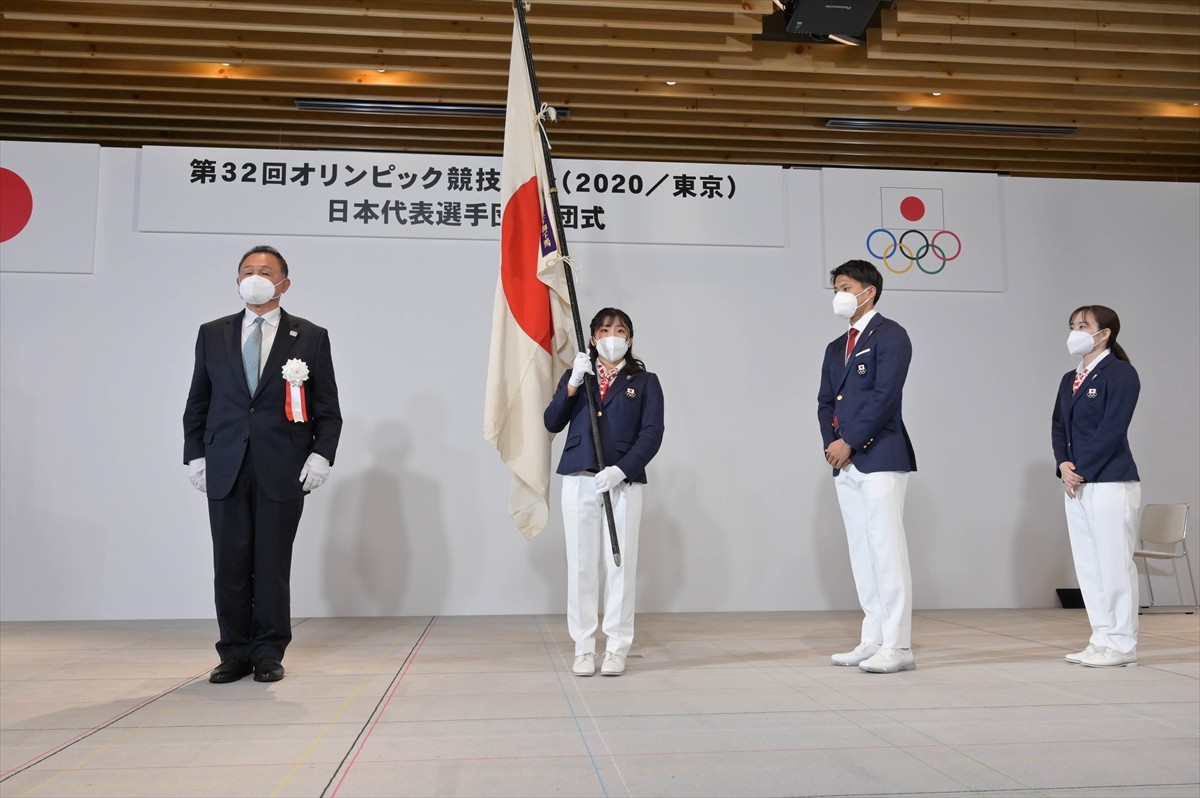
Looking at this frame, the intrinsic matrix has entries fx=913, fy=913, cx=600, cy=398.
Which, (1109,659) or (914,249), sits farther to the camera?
(914,249)

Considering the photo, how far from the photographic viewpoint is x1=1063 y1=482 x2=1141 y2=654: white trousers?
12.0 ft

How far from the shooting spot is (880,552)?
3502 mm

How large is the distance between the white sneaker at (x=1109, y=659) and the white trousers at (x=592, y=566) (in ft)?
5.90

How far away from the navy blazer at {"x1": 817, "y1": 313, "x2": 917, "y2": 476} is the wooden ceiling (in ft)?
7.46

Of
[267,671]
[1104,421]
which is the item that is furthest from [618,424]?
[1104,421]

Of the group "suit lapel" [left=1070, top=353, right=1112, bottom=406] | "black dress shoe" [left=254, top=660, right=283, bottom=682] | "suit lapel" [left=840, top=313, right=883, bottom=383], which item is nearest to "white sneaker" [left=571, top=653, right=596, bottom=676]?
"black dress shoe" [left=254, top=660, right=283, bottom=682]

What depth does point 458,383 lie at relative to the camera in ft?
18.1

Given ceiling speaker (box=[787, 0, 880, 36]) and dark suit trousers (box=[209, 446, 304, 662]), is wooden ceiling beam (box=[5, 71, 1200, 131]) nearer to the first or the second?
ceiling speaker (box=[787, 0, 880, 36])

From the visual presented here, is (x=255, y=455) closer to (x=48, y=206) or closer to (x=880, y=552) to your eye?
(x=880, y=552)

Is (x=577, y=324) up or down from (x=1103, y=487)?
up

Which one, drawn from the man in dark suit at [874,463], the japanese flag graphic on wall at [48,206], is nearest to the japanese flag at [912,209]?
the man in dark suit at [874,463]

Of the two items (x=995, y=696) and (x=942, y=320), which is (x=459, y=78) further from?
(x=995, y=696)

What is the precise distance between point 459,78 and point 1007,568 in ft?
15.1

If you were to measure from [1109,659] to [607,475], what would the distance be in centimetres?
210
